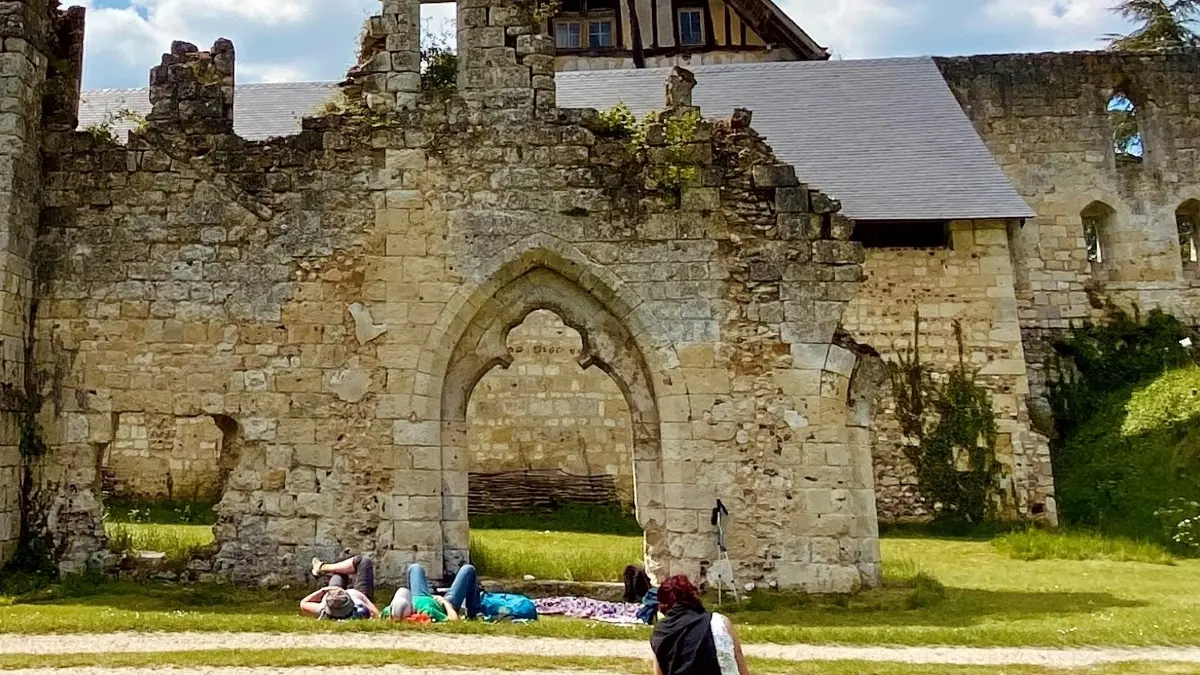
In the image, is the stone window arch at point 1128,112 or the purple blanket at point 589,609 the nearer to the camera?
the purple blanket at point 589,609

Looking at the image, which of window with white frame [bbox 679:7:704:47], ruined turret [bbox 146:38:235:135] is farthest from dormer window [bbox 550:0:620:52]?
ruined turret [bbox 146:38:235:135]

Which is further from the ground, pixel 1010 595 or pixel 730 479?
pixel 730 479

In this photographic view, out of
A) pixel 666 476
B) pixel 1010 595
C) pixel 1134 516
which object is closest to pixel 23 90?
pixel 666 476

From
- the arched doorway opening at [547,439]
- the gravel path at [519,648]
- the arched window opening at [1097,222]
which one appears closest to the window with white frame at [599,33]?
the arched doorway opening at [547,439]

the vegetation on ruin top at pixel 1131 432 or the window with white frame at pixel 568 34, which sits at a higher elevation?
the window with white frame at pixel 568 34

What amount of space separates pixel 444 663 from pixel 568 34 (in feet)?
72.3

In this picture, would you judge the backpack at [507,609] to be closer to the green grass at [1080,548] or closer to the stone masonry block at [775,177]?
the stone masonry block at [775,177]

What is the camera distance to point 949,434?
14.8 meters

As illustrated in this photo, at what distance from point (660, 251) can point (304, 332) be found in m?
3.57

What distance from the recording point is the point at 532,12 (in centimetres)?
891

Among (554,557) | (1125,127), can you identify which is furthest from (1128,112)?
(554,557)

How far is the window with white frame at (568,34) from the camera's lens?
2477 centimetres

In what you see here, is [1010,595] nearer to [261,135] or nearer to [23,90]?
[23,90]

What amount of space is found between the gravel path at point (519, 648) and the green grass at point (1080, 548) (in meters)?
6.06
